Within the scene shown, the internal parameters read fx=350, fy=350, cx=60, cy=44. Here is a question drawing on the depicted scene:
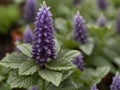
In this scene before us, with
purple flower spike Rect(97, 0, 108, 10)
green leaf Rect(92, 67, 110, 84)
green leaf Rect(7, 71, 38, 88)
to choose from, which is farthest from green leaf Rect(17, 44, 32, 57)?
purple flower spike Rect(97, 0, 108, 10)

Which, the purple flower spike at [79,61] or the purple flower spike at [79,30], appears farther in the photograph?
the purple flower spike at [79,30]

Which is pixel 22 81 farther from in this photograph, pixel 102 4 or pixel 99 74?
pixel 102 4

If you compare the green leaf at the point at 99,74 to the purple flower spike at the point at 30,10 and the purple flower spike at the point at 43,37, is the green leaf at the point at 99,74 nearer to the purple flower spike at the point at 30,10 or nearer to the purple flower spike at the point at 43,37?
the purple flower spike at the point at 43,37

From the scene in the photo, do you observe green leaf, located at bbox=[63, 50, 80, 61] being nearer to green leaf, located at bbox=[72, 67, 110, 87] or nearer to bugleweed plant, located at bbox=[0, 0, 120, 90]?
bugleweed plant, located at bbox=[0, 0, 120, 90]

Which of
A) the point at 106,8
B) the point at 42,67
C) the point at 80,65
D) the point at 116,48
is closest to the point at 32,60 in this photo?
the point at 42,67

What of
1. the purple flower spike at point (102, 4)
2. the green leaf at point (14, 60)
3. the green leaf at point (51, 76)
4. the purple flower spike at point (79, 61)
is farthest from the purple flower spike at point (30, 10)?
the green leaf at point (51, 76)
